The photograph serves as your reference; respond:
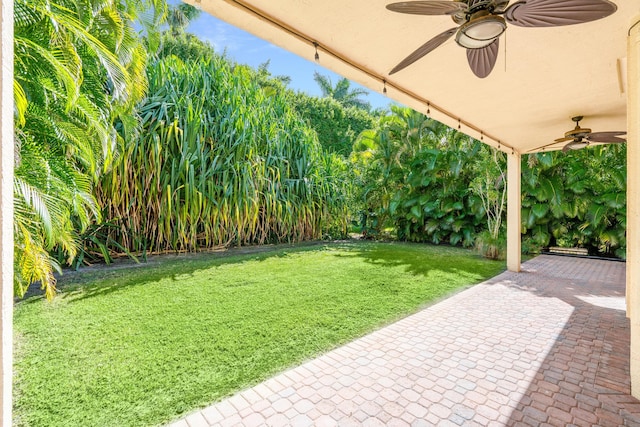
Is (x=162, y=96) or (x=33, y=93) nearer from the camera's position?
(x=33, y=93)

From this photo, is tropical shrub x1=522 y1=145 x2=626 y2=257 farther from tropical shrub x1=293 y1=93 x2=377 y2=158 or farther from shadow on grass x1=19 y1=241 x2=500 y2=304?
tropical shrub x1=293 y1=93 x2=377 y2=158

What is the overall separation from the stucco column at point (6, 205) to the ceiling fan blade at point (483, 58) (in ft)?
8.04

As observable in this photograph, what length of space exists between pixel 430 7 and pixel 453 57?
1016 millimetres

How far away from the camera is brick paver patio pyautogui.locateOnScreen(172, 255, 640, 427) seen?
1697 mm

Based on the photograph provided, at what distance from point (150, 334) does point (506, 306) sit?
414cm

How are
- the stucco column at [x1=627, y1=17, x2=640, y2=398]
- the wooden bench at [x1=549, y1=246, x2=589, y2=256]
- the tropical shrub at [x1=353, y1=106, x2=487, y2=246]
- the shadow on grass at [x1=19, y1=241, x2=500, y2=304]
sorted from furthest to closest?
1. the tropical shrub at [x1=353, y1=106, x2=487, y2=246]
2. the wooden bench at [x1=549, y1=246, x2=589, y2=256]
3. the shadow on grass at [x1=19, y1=241, x2=500, y2=304]
4. the stucco column at [x1=627, y1=17, x2=640, y2=398]

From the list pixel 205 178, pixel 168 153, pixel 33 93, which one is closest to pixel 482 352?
pixel 33 93

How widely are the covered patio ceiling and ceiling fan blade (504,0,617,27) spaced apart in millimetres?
466

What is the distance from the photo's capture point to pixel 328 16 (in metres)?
2.00

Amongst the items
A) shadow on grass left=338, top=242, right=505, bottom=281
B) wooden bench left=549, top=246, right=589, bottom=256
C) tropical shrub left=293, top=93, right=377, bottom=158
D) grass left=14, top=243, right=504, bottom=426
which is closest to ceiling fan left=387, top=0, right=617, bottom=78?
grass left=14, top=243, right=504, bottom=426

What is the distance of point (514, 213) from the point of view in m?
5.69

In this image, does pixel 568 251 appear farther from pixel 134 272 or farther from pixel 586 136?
pixel 134 272

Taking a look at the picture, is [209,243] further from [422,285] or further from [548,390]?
[548,390]

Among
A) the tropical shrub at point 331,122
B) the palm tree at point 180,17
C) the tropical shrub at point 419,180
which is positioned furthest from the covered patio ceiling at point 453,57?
the palm tree at point 180,17
